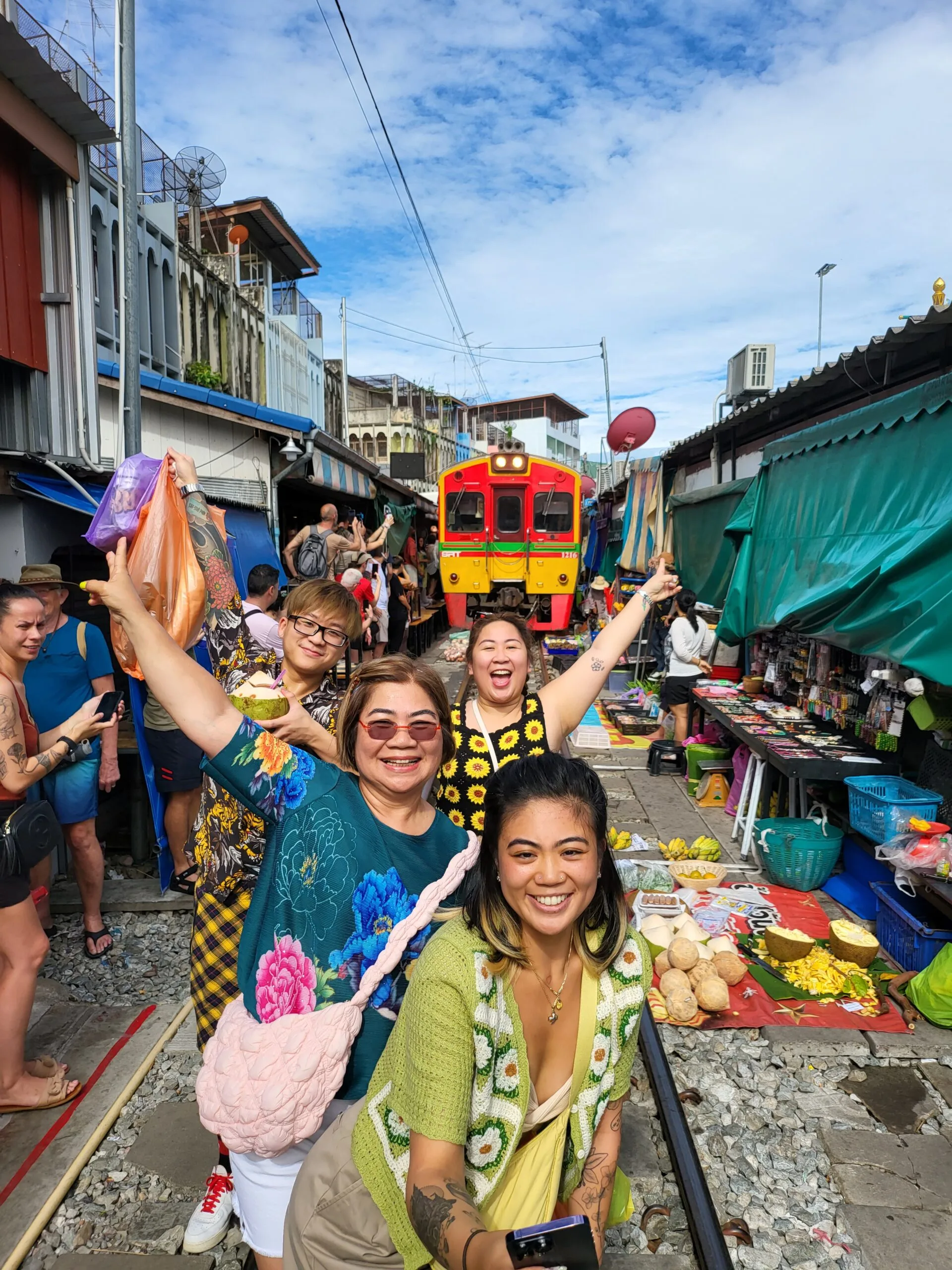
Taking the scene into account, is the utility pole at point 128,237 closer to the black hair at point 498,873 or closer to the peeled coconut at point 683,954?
the black hair at point 498,873

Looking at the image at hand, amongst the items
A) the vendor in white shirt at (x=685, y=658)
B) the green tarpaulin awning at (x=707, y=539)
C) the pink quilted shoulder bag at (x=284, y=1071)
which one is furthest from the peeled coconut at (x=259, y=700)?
the green tarpaulin awning at (x=707, y=539)

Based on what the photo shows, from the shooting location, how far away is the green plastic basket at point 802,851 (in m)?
5.09

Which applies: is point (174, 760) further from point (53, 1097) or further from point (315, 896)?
point (315, 896)

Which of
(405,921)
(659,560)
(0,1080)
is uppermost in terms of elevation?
(659,560)

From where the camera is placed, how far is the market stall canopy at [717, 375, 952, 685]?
13.7 feet

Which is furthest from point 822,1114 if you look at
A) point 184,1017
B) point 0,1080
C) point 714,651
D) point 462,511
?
point 462,511

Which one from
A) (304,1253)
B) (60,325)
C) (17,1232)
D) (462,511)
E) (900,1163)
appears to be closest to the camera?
(304,1253)

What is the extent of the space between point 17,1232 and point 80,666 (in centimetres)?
272

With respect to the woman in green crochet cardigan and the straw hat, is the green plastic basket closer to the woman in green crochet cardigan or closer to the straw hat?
the woman in green crochet cardigan

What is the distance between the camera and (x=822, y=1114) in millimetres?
3148

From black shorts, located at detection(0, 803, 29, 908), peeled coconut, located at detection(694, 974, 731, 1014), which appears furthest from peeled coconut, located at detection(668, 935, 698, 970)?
black shorts, located at detection(0, 803, 29, 908)

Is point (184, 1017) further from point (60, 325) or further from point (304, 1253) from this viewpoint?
point (60, 325)

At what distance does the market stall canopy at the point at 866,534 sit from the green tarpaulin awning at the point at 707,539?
4.18ft

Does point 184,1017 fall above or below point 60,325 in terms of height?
below
